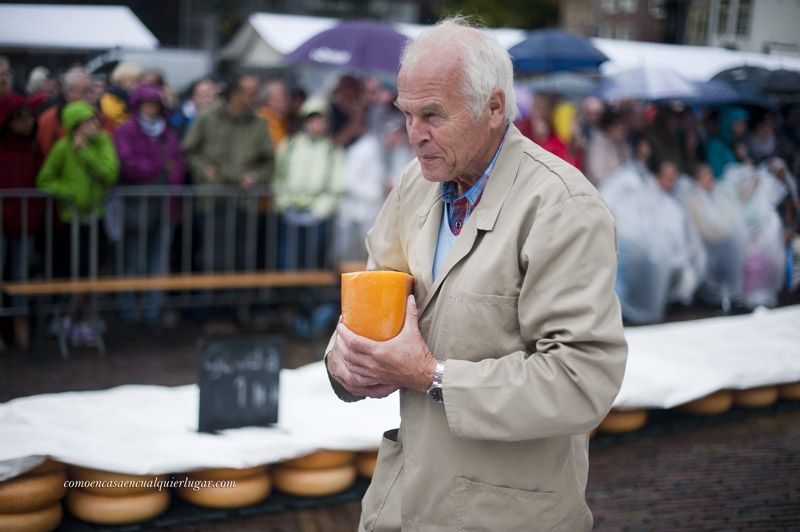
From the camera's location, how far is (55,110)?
776 cm

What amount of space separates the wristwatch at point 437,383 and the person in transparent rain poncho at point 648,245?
7051 millimetres

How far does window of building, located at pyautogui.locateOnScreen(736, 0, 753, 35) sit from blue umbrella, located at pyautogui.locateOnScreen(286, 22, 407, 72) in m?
5.45

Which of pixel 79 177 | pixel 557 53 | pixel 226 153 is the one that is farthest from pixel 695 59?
pixel 79 177

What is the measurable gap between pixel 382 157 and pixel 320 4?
77.1 feet

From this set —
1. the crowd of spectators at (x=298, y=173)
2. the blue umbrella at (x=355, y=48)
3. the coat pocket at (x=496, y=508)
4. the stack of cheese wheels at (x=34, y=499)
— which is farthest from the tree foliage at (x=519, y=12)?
the coat pocket at (x=496, y=508)

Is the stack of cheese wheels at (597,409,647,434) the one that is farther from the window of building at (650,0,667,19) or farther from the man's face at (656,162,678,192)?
the man's face at (656,162,678,192)

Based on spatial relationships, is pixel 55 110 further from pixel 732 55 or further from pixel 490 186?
pixel 490 186

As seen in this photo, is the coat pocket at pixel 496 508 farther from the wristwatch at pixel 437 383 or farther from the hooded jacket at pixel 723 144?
the hooded jacket at pixel 723 144

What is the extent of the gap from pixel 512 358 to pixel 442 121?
0.55 metres

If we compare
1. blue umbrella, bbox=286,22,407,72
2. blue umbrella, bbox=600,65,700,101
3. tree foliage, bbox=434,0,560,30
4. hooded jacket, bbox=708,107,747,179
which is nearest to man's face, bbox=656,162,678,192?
hooded jacket, bbox=708,107,747,179

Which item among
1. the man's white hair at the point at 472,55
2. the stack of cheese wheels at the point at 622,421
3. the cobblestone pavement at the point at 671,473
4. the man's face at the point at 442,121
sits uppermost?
the man's white hair at the point at 472,55

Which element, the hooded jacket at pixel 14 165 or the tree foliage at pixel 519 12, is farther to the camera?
the tree foliage at pixel 519 12

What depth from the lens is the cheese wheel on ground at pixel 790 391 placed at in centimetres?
480

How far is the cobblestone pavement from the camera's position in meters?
4.20
